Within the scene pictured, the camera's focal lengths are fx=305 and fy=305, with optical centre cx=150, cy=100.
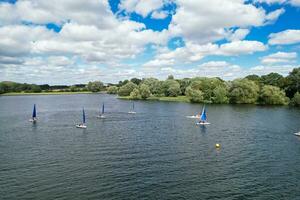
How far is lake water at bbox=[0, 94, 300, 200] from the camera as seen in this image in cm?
3672

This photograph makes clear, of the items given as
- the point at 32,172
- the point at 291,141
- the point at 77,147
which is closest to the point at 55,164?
the point at 32,172

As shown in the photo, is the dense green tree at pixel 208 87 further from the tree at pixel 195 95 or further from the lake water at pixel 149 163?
the lake water at pixel 149 163

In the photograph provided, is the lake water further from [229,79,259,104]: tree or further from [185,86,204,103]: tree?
[185,86,204,103]: tree

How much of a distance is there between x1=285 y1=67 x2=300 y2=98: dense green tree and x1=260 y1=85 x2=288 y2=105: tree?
36.9 feet

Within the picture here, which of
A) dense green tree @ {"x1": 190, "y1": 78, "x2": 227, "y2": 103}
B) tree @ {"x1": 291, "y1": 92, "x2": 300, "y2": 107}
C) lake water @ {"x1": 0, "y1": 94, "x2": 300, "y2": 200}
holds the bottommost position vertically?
lake water @ {"x1": 0, "y1": 94, "x2": 300, "y2": 200}

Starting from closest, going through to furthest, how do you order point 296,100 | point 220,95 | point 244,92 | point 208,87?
point 296,100
point 244,92
point 220,95
point 208,87

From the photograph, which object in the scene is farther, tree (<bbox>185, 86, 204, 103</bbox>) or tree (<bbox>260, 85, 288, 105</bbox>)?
tree (<bbox>185, 86, 204, 103</bbox>)

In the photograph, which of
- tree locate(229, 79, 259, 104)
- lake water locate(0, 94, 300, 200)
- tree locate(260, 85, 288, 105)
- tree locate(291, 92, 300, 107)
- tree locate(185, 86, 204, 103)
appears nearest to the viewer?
lake water locate(0, 94, 300, 200)

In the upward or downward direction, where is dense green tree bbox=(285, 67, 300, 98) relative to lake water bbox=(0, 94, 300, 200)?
upward

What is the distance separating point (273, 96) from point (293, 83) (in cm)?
2064

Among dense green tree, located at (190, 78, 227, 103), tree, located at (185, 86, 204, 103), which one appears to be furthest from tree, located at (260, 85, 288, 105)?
tree, located at (185, 86, 204, 103)

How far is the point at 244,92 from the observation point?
161 m

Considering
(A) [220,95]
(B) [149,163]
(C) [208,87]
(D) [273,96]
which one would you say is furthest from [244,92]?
(B) [149,163]

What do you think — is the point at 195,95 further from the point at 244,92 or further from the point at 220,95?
the point at 244,92
